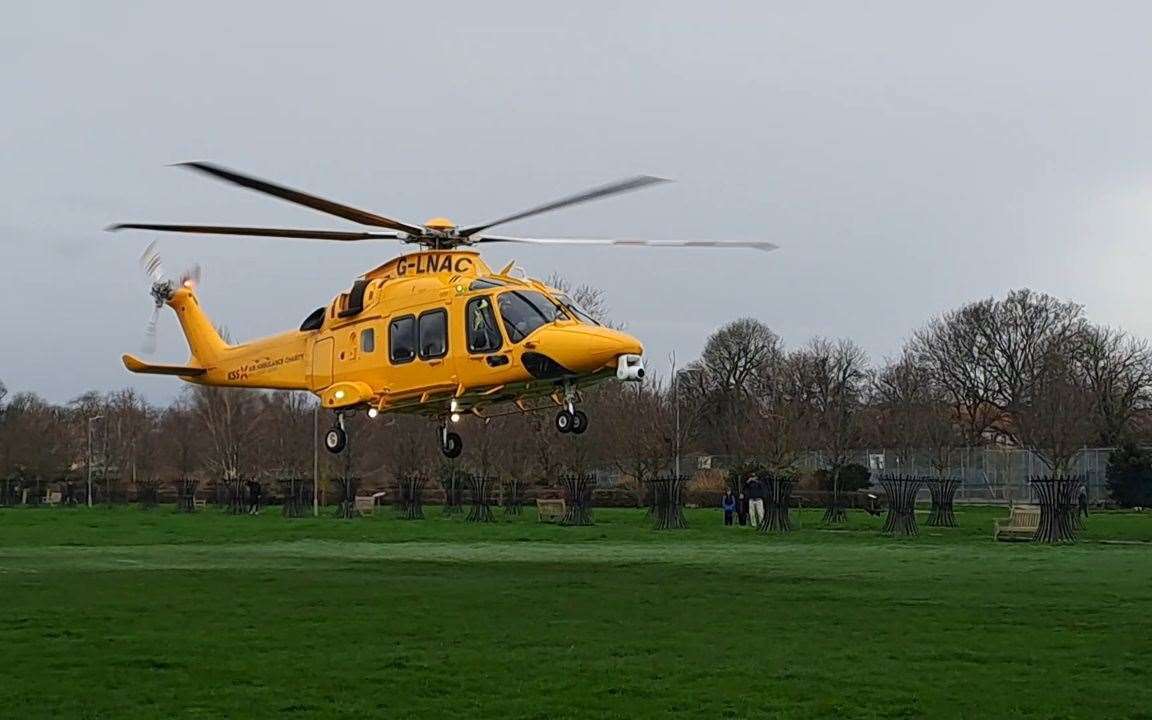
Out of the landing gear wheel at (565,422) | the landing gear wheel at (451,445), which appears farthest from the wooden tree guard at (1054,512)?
the landing gear wheel at (565,422)

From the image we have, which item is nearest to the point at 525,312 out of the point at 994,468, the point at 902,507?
the point at 902,507

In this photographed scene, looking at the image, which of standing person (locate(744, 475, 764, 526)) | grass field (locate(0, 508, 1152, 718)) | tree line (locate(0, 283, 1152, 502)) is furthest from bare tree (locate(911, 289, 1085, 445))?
grass field (locate(0, 508, 1152, 718))

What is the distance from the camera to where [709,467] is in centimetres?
7550

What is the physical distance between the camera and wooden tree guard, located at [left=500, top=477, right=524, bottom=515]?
188ft

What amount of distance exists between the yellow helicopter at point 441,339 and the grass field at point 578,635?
3039 millimetres

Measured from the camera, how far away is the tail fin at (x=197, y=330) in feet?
99.3

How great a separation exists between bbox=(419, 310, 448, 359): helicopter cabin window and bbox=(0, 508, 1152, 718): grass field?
12.3ft

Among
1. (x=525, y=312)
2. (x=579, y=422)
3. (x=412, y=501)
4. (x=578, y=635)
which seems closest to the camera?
(x=578, y=635)

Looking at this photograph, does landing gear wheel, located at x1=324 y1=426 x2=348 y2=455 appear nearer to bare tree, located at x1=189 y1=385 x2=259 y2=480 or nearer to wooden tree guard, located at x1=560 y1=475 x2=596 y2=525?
wooden tree guard, located at x1=560 y1=475 x2=596 y2=525

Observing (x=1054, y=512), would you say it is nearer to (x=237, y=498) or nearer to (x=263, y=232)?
(x=263, y=232)

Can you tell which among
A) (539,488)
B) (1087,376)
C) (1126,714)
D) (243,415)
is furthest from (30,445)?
(1126,714)

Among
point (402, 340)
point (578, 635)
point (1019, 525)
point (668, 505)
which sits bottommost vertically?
point (578, 635)

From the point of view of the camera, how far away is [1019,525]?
37312 millimetres

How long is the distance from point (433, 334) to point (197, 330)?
313 inches
